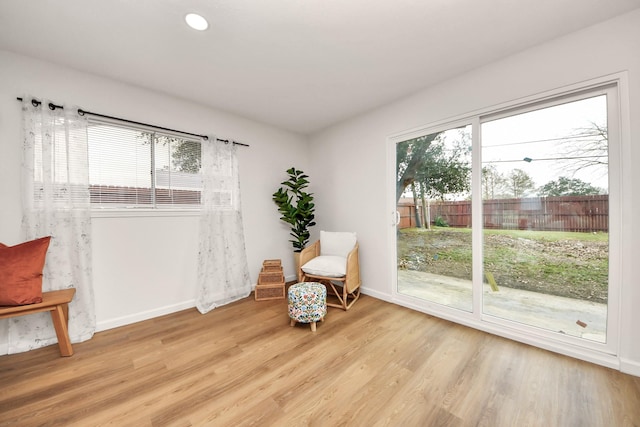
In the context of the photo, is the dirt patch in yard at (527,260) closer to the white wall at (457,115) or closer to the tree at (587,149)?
the white wall at (457,115)

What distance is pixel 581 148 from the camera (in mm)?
1781

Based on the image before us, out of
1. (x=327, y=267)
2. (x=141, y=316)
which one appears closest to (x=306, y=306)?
(x=327, y=267)

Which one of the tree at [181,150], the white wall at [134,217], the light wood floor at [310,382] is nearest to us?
the light wood floor at [310,382]

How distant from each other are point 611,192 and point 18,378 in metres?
4.39

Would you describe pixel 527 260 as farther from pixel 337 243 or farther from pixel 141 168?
pixel 141 168

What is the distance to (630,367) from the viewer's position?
1548 millimetres

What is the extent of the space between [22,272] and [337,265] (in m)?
2.63

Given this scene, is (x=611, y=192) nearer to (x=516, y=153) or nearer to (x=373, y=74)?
(x=516, y=153)

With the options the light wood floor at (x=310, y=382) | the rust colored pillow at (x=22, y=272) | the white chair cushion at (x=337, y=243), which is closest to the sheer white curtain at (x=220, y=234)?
the light wood floor at (x=310, y=382)

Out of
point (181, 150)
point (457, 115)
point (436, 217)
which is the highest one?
point (457, 115)

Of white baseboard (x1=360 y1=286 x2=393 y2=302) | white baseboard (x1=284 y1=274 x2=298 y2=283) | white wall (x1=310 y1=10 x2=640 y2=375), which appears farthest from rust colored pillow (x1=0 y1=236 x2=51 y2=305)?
white baseboard (x1=360 y1=286 x2=393 y2=302)

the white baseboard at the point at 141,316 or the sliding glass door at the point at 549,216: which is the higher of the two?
the sliding glass door at the point at 549,216

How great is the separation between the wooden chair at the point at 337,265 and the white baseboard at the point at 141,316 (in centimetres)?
141

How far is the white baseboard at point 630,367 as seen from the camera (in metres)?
1.53
